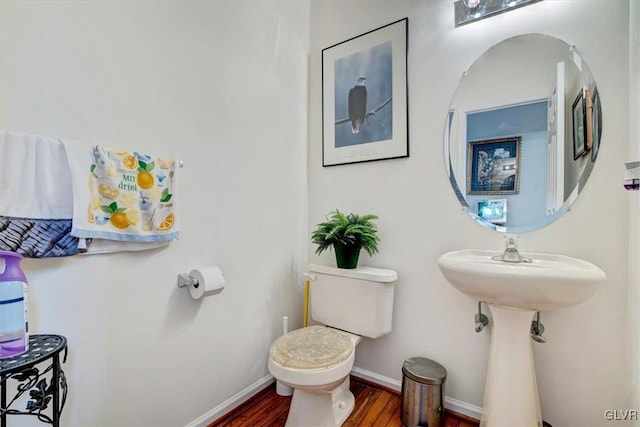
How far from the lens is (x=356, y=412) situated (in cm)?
151

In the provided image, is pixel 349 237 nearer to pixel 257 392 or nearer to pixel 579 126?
pixel 257 392

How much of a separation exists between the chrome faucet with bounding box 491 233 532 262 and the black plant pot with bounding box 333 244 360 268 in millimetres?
665

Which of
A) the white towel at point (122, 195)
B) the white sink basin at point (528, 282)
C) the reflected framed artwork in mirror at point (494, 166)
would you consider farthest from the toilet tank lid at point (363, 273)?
the white towel at point (122, 195)

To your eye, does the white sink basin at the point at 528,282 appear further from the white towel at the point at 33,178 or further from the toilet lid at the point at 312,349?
the white towel at the point at 33,178

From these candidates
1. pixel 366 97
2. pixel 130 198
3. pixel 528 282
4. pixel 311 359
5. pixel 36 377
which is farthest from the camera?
pixel 366 97

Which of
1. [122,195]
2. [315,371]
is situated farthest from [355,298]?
[122,195]

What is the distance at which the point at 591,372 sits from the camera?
1.22m

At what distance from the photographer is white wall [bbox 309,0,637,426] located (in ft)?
3.86

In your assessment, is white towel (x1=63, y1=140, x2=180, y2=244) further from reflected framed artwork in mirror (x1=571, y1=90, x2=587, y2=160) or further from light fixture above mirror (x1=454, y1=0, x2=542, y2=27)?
reflected framed artwork in mirror (x1=571, y1=90, x2=587, y2=160)

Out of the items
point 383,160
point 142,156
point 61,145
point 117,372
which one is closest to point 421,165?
point 383,160

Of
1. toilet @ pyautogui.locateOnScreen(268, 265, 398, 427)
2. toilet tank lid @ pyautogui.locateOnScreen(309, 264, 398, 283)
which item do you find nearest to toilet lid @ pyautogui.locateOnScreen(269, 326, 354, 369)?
toilet @ pyautogui.locateOnScreen(268, 265, 398, 427)

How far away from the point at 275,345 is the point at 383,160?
3.77 feet

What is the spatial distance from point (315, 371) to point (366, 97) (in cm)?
150

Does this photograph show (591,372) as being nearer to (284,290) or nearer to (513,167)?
(513,167)
